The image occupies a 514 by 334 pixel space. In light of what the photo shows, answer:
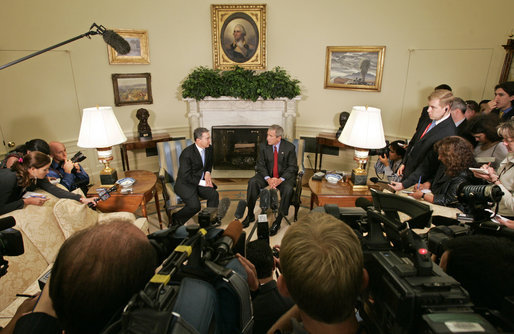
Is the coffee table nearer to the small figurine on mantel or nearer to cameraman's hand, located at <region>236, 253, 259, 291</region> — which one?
cameraman's hand, located at <region>236, 253, 259, 291</region>

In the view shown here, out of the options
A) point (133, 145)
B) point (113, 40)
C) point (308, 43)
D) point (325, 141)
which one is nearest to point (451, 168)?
point (325, 141)

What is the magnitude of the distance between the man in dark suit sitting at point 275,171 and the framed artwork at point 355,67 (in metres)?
2.19

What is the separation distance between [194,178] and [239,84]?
2.13 m

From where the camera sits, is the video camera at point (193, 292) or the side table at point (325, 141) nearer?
the video camera at point (193, 292)

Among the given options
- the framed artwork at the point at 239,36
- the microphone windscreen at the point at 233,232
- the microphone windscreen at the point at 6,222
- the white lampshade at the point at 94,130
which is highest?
the framed artwork at the point at 239,36

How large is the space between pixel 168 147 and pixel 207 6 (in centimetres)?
298

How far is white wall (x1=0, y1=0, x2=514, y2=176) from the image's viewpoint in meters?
4.32

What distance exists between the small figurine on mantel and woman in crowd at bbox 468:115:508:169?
477 cm

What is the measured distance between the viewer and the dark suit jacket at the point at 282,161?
3949 mm

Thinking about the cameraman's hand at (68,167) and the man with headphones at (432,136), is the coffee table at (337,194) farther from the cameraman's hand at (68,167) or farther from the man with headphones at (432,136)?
the cameraman's hand at (68,167)

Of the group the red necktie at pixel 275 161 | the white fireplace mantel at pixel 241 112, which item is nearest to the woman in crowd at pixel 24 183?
the red necktie at pixel 275 161

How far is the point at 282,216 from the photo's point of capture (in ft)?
12.3

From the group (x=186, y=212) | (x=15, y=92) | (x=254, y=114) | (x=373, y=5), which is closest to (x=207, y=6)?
(x=254, y=114)

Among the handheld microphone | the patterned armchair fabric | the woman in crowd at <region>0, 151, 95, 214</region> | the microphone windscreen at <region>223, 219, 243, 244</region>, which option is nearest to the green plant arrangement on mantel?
the patterned armchair fabric
